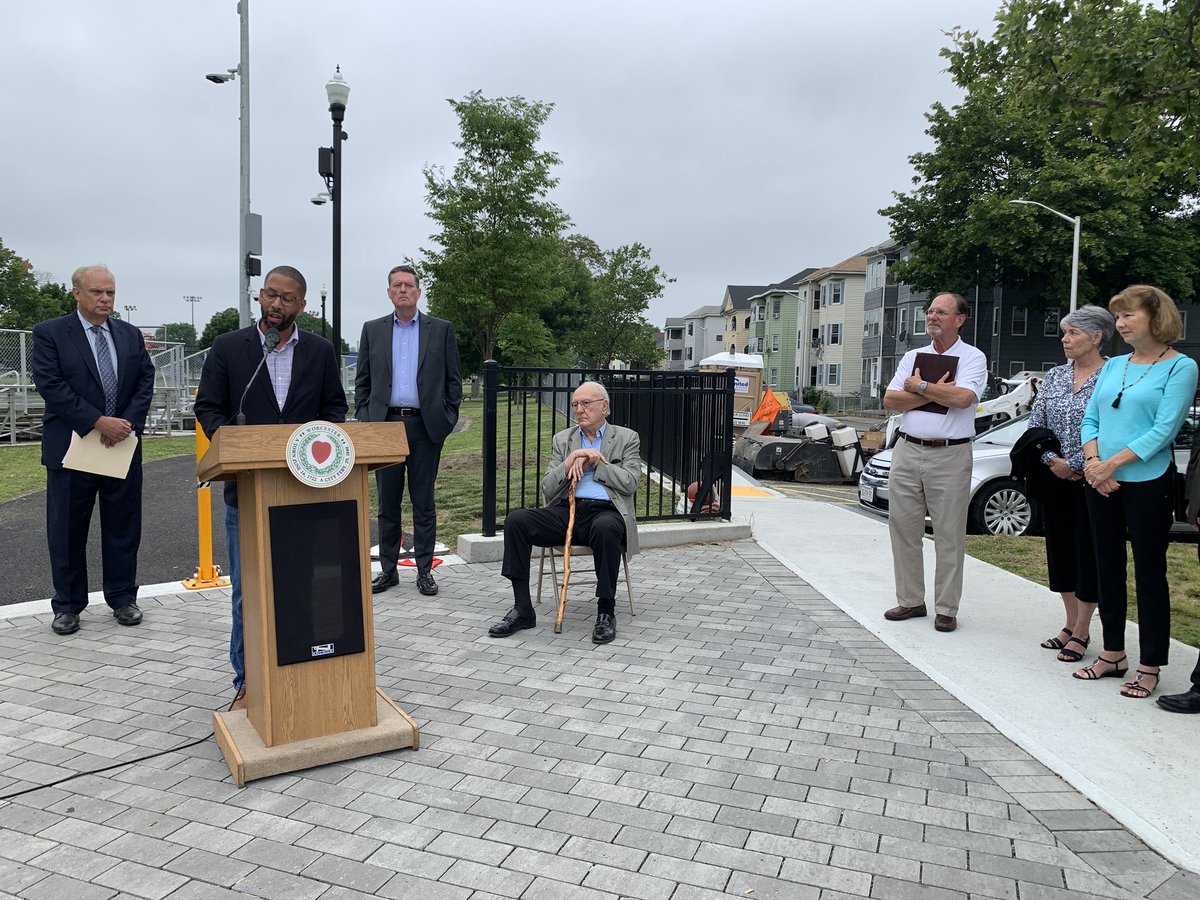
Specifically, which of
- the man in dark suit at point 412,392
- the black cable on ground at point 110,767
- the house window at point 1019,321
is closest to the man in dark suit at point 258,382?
the black cable on ground at point 110,767

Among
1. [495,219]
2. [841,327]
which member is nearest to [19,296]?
[495,219]

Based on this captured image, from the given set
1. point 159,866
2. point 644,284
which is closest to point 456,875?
point 159,866

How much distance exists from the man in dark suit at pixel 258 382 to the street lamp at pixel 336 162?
271 inches

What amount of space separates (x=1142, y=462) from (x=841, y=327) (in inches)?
2679

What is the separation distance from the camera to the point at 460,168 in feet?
78.8

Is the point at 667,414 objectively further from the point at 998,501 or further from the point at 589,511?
the point at 998,501

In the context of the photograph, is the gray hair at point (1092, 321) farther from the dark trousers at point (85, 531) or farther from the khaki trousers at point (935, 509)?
the dark trousers at point (85, 531)

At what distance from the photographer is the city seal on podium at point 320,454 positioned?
10.9 ft

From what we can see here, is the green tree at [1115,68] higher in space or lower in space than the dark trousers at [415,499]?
higher

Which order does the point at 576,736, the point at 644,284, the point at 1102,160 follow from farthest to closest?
the point at 644,284, the point at 1102,160, the point at 576,736

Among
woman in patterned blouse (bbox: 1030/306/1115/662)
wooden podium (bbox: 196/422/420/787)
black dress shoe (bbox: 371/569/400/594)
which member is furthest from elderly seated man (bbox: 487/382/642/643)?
woman in patterned blouse (bbox: 1030/306/1115/662)

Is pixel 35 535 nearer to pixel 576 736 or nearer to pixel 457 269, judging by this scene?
pixel 576 736

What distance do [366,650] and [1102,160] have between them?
40.4 meters

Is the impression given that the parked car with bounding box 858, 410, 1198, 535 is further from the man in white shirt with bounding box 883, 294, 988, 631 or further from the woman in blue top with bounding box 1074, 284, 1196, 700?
the woman in blue top with bounding box 1074, 284, 1196, 700
